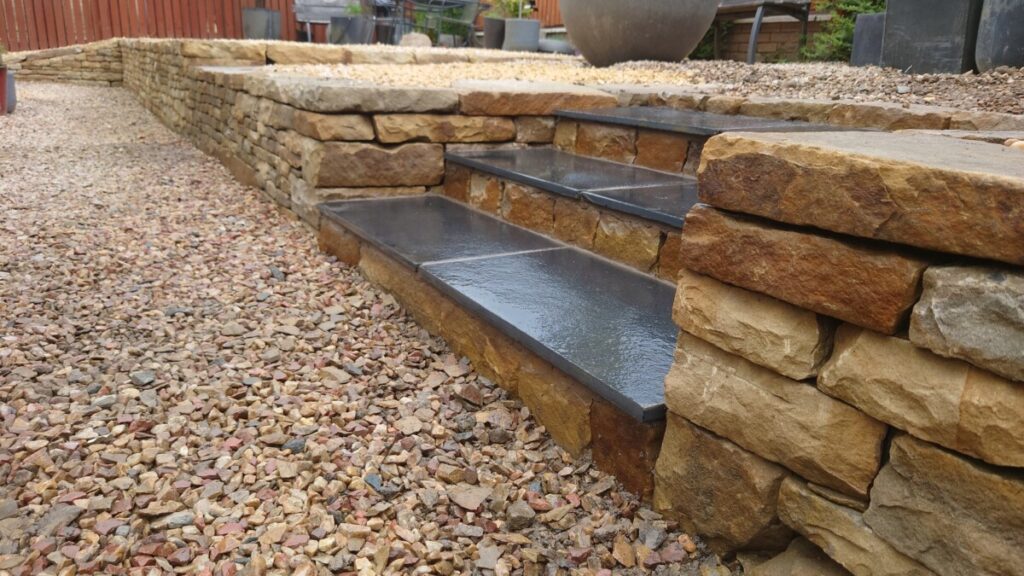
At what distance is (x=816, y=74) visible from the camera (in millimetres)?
4004

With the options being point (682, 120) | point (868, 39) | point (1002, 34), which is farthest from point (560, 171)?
point (868, 39)

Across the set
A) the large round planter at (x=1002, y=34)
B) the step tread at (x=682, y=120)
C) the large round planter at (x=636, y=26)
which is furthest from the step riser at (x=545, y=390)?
the large round planter at (x=636, y=26)

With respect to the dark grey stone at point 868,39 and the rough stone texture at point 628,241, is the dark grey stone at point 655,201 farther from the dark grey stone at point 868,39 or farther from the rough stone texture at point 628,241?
the dark grey stone at point 868,39

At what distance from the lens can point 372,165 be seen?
133 inches

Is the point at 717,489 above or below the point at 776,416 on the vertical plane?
below

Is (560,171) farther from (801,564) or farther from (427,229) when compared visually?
(801,564)

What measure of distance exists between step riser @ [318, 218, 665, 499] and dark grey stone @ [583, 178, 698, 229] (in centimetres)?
60

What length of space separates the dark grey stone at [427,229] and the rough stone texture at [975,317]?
1662 mm

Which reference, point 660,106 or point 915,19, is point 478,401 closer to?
point 660,106

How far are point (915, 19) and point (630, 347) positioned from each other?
3152 mm

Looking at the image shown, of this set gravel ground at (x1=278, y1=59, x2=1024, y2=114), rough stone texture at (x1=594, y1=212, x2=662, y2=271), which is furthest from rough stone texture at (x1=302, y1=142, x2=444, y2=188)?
rough stone texture at (x1=594, y1=212, x2=662, y2=271)

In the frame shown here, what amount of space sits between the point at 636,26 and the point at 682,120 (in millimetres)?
2554

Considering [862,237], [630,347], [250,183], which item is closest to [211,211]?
[250,183]

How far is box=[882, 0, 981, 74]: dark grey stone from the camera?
3.67m
